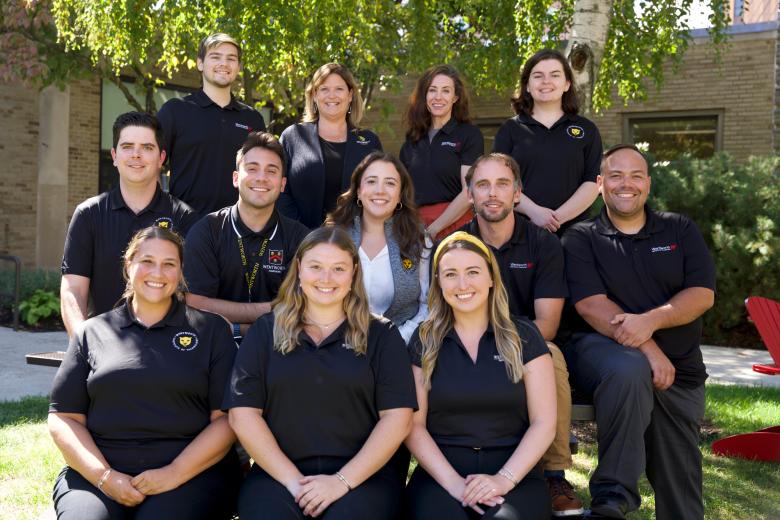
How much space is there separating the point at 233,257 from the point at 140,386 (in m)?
1.06

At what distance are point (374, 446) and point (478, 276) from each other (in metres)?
0.88

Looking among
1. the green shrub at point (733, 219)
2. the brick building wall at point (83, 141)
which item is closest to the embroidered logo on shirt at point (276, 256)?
the green shrub at point (733, 219)

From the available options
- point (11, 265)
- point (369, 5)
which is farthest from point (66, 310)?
point (11, 265)

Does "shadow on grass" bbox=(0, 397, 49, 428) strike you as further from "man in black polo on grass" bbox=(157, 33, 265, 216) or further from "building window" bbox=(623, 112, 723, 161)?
"building window" bbox=(623, 112, 723, 161)

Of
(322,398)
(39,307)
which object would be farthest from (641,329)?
(39,307)

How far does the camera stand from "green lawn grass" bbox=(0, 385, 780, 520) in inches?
195

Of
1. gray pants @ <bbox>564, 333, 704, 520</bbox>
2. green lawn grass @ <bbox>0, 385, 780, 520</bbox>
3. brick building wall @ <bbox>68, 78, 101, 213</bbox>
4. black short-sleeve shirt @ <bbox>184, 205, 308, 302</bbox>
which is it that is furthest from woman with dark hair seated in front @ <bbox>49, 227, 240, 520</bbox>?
brick building wall @ <bbox>68, 78, 101, 213</bbox>

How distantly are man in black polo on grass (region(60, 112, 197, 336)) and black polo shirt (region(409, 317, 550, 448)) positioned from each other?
72.7 inches

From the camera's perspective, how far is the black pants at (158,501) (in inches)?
132

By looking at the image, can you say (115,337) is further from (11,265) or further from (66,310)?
(11,265)

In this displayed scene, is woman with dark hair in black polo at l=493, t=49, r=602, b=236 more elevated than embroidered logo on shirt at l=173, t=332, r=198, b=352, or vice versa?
woman with dark hair in black polo at l=493, t=49, r=602, b=236

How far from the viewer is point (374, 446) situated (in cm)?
347

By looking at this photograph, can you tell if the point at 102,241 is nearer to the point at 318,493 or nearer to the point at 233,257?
the point at 233,257

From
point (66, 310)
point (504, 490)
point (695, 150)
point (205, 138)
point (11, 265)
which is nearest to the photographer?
point (504, 490)
